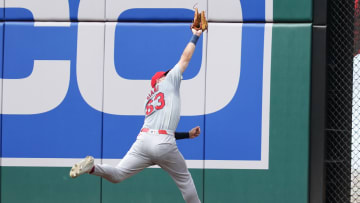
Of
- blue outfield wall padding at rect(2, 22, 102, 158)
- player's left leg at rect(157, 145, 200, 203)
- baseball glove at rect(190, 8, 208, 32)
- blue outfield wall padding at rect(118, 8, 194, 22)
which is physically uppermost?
blue outfield wall padding at rect(118, 8, 194, 22)

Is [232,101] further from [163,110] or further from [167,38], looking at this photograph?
[163,110]

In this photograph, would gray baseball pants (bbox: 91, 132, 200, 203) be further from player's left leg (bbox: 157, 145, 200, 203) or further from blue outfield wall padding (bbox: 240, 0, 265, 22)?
blue outfield wall padding (bbox: 240, 0, 265, 22)

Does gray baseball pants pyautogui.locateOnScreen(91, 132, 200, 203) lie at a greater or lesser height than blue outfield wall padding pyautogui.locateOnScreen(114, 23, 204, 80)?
lesser

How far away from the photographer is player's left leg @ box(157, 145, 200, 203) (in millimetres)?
5289

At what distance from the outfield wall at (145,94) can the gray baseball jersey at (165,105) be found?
Answer: 1626 millimetres

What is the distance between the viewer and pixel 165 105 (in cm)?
532

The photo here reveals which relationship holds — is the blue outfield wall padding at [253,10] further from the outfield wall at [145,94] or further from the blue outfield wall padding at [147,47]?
the blue outfield wall padding at [147,47]

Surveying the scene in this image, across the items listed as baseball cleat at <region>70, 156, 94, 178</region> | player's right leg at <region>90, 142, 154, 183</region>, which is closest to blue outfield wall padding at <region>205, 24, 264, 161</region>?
player's right leg at <region>90, 142, 154, 183</region>

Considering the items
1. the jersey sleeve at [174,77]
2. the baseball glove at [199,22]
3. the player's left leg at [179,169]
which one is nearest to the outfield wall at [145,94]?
the baseball glove at [199,22]

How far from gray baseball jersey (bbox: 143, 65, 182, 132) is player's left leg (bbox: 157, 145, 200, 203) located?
0.91 ft

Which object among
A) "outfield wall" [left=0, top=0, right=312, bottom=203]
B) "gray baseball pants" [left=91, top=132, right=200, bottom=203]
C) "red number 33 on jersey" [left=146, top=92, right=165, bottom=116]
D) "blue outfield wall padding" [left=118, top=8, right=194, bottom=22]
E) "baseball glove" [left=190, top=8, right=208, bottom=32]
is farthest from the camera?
"blue outfield wall padding" [left=118, top=8, right=194, bottom=22]

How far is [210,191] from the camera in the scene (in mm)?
6996

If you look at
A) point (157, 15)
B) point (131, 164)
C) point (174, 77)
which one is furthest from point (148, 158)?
point (157, 15)

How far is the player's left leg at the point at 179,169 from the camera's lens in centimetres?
529
